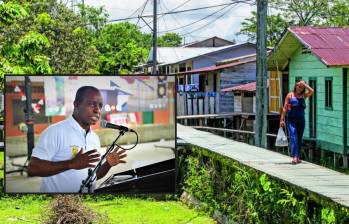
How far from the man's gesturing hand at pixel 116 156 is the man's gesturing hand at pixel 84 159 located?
168 millimetres

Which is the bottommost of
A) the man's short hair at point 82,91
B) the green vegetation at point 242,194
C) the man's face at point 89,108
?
the green vegetation at point 242,194

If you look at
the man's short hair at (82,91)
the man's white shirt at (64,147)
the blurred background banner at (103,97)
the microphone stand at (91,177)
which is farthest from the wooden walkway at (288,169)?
the man's short hair at (82,91)

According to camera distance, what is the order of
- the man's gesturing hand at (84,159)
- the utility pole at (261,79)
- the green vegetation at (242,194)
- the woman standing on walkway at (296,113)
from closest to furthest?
the green vegetation at (242,194), the man's gesturing hand at (84,159), the woman standing on walkway at (296,113), the utility pole at (261,79)

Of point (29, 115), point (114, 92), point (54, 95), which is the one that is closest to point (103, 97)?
point (114, 92)

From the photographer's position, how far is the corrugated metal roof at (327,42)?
1864cm

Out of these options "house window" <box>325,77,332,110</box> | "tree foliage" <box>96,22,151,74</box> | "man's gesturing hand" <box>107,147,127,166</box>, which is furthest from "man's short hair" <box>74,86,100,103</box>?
"tree foliage" <box>96,22,151,74</box>

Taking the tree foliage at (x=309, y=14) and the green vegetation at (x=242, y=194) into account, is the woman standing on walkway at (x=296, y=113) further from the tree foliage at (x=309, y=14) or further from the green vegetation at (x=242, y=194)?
the tree foliage at (x=309, y=14)

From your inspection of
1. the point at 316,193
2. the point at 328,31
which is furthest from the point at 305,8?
the point at 316,193

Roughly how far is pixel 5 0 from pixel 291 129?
362 inches

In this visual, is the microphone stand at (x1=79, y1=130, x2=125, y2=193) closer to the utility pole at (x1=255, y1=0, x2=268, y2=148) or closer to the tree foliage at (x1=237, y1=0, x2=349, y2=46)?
the utility pole at (x1=255, y1=0, x2=268, y2=148)

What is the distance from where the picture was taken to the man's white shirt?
29.9 feet

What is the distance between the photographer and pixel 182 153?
Result: 41.9 ft

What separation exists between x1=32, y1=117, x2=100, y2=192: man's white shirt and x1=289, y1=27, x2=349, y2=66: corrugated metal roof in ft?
34.8

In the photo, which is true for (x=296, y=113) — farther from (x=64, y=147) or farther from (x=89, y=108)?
(x=64, y=147)
